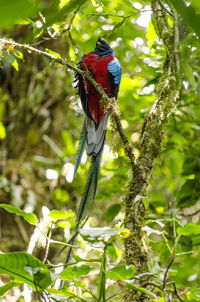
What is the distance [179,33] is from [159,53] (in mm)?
479

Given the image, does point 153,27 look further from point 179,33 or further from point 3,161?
point 3,161

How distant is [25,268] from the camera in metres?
0.96

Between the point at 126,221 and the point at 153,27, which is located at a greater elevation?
the point at 153,27

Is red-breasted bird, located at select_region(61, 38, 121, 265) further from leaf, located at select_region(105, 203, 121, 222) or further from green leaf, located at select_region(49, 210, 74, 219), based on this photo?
green leaf, located at select_region(49, 210, 74, 219)

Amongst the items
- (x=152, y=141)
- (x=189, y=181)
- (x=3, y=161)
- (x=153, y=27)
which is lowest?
(x=152, y=141)

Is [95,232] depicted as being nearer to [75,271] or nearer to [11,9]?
[75,271]

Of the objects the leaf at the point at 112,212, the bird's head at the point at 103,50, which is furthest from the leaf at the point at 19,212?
the bird's head at the point at 103,50

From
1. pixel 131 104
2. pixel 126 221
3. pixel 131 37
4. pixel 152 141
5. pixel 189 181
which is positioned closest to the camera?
pixel 126 221

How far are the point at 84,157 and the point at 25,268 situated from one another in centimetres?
227

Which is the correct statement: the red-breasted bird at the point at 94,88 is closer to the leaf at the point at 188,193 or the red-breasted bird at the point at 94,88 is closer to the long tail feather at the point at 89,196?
the long tail feather at the point at 89,196

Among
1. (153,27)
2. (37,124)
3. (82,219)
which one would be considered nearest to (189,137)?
(153,27)

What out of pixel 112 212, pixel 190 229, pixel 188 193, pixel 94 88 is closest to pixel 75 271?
pixel 190 229

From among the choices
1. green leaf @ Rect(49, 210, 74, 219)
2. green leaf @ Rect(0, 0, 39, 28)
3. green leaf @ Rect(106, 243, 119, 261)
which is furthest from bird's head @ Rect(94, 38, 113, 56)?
green leaf @ Rect(0, 0, 39, 28)

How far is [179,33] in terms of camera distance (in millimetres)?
1612
